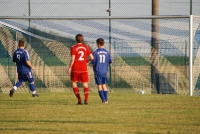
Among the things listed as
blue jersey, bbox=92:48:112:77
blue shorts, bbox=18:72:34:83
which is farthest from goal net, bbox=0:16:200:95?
blue jersey, bbox=92:48:112:77

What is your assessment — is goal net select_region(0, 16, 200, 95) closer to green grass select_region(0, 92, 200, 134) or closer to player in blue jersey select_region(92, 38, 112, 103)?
green grass select_region(0, 92, 200, 134)

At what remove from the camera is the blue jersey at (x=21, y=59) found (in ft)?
71.1

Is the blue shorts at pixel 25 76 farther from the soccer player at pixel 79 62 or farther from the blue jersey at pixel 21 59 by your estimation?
the soccer player at pixel 79 62

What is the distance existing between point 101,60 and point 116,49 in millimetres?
7258

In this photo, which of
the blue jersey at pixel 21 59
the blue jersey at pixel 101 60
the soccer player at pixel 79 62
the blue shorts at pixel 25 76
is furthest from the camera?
the blue shorts at pixel 25 76

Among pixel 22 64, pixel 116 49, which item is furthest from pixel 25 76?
pixel 116 49

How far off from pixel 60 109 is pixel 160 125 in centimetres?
454

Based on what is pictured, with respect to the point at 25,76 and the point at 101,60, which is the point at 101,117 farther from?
the point at 25,76

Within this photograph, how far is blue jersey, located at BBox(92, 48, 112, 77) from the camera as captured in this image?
18.9 metres

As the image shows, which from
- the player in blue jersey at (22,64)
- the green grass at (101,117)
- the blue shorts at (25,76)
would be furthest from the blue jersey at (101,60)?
the blue shorts at (25,76)

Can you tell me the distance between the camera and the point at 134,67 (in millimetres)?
26281

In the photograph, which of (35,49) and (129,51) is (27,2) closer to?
(35,49)

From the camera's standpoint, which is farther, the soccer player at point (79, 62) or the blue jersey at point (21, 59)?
the blue jersey at point (21, 59)

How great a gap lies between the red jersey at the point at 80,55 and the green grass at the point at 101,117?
102cm
